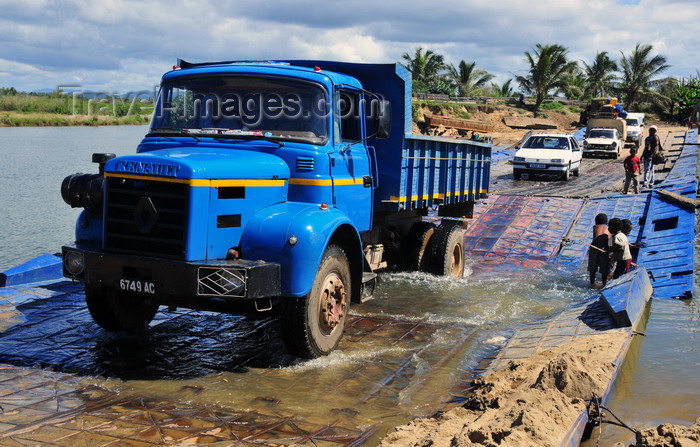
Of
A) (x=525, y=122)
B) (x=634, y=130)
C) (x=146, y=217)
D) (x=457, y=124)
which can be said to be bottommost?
(x=146, y=217)

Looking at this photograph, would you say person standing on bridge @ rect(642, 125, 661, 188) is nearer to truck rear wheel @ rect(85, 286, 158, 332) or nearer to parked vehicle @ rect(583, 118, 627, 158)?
parked vehicle @ rect(583, 118, 627, 158)

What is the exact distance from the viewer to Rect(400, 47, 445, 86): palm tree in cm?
5341

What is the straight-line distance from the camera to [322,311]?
6.46 m

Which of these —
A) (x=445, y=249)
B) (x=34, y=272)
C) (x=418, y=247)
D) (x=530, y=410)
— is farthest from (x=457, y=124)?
(x=530, y=410)

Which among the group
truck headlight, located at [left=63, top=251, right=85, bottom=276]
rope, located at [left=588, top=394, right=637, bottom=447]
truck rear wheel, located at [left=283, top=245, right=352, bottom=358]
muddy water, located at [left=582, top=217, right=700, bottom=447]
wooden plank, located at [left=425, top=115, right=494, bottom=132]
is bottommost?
muddy water, located at [left=582, top=217, right=700, bottom=447]


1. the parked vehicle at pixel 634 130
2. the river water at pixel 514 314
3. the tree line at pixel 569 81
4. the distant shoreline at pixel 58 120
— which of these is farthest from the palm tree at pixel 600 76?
the river water at pixel 514 314

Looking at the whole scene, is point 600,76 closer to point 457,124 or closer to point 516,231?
point 457,124

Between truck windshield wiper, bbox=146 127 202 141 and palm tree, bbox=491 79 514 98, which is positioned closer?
truck windshield wiper, bbox=146 127 202 141

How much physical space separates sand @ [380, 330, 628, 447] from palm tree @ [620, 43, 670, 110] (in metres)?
54.7

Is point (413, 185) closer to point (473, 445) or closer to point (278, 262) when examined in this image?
point (278, 262)

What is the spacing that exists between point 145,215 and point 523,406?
3.30 meters

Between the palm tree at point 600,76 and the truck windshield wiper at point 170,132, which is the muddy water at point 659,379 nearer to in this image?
the truck windshield wiper at point 170,132

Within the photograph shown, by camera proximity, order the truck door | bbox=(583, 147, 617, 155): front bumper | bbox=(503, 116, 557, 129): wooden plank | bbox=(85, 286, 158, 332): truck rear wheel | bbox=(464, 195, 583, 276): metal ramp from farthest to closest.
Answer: bbox=(503, 116, 557, 129): wooden plank → bbox=(583, 147, 617, 155): front bumper → bbox=(464, 195, 583, 276): metal ramp → the truck door → bbox=(85, 286, 158, 332): truck rear wheel

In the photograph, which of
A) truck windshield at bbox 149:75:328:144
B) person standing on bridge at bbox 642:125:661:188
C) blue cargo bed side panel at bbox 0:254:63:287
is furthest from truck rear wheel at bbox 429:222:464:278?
person standing on bridge at bbox 642:125:661:188
